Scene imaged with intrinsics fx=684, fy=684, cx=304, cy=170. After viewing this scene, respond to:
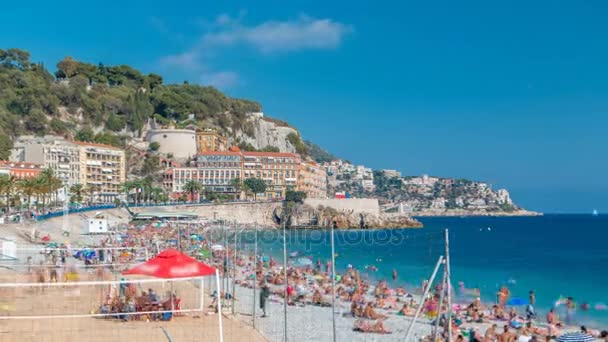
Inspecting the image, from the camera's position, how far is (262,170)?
95625mm

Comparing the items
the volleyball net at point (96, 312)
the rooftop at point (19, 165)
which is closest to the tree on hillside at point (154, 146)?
the rooftop at point (19, 165)

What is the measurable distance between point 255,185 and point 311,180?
14674mm

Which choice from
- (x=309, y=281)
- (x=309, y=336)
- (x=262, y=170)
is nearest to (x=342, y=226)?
(x=262, y=170)

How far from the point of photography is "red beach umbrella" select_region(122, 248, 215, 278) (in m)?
12.9

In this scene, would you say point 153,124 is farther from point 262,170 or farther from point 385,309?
point 385,309

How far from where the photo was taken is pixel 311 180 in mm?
103375

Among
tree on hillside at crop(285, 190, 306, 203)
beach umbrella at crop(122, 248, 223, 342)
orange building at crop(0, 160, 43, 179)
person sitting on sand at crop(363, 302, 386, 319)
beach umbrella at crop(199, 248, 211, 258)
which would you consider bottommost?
person sitting on sand at crop(363, 302, 386, 319)

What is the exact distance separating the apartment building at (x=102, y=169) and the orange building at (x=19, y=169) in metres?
10.4

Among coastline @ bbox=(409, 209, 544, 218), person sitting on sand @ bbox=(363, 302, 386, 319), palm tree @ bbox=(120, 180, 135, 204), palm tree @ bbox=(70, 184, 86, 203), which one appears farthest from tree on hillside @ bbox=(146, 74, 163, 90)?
person sitting on sand @ bbox=(363, 302, 386, 319)

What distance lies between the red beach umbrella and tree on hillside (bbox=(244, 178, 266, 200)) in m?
76.9

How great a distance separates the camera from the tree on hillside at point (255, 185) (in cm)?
9050

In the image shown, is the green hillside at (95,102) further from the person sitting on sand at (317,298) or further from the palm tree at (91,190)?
the person sitting on sand at (317,298)

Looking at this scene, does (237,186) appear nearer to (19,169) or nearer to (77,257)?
(19,169)

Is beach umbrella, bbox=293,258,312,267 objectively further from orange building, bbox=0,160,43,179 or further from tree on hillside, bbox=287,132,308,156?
tree on hillside, bbox=287,132,308,156
